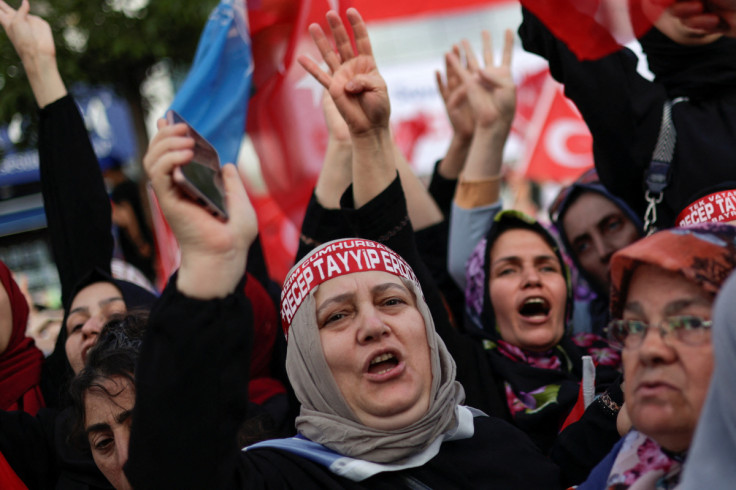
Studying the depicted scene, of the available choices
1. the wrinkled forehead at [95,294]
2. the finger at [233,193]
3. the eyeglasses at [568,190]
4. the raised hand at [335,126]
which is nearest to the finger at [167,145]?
the finger at [233,193]

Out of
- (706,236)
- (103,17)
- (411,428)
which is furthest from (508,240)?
(103,17)

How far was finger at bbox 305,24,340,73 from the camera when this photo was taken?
2.64 m

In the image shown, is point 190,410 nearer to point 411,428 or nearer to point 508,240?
point 411,428

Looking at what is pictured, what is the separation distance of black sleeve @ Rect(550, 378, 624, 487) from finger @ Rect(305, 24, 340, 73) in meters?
1.23

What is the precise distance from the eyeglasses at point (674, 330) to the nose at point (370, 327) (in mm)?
661

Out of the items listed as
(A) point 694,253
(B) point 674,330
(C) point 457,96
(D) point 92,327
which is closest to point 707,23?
(A) point 694,253

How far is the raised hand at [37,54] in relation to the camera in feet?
10.8

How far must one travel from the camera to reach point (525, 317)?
3006mm

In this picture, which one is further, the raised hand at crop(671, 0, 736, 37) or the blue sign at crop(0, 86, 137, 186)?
the blue sign at crop(0, 86, 137, 186)

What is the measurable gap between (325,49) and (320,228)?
56cm

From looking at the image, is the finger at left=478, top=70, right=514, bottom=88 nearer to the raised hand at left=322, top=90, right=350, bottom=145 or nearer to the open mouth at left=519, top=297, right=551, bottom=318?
the raised hand at left=322, top=90, right=350, bottom=145

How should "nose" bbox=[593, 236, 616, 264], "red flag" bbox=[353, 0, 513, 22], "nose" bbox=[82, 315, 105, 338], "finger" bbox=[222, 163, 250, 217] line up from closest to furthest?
"finger" bbox=[222, 163, 250, 217], "nose" bbox=[82, 315, 105, 338], "nose" bbox=[593, 236, 616, 264], "red flag" bbox=[353, 0, 513, 22]

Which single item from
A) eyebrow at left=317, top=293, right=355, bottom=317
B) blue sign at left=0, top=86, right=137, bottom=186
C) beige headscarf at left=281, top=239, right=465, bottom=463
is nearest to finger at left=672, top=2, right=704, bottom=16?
beige headscarf at left=281, top=239, right=465, bottom=463

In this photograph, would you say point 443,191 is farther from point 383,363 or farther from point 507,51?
point 383,363
